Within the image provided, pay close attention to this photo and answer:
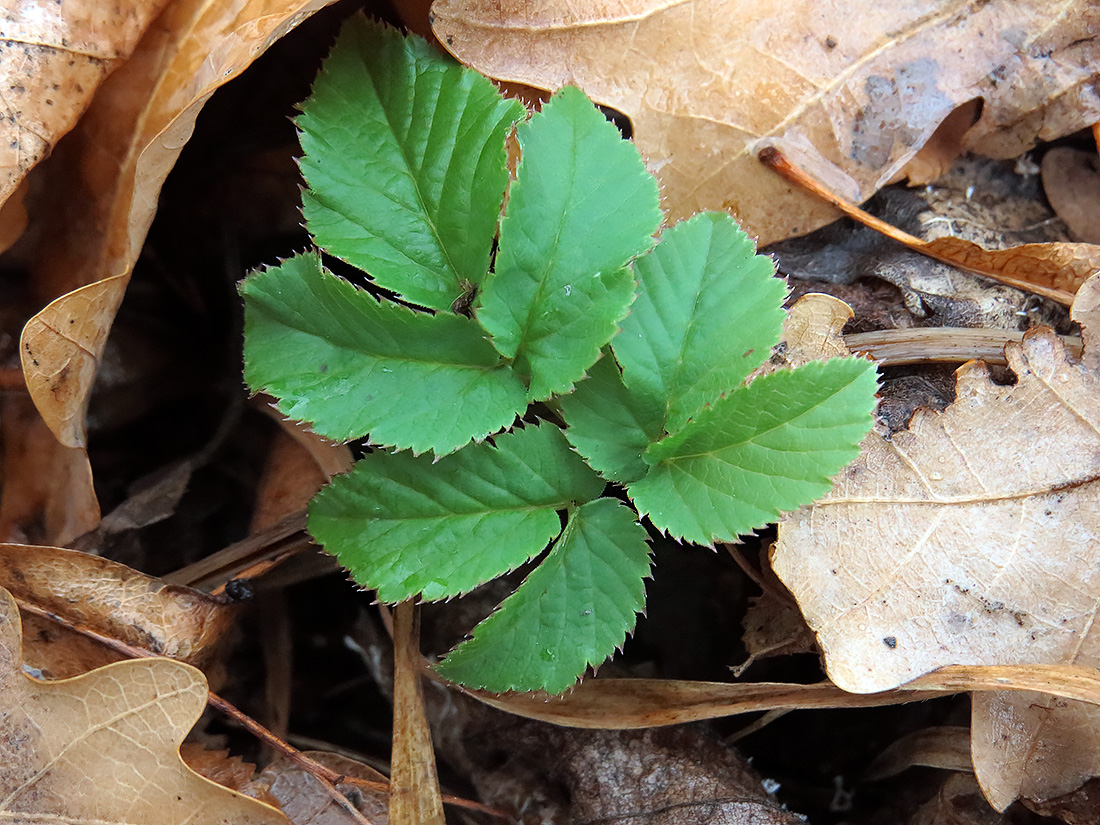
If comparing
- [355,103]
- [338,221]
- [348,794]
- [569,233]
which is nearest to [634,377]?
[569,233]

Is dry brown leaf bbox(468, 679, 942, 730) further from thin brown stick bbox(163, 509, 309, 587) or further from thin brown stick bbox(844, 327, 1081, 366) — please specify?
thin brown stick bbox(844, 327, 1081, 366)

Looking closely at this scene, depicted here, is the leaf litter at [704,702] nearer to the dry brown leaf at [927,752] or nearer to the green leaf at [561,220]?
the dry brown leaf at [927,752]

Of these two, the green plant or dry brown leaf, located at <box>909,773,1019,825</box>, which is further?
dry brown leaf, located at <box>909,773,1019,825</box>

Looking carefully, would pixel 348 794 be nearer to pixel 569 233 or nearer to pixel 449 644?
pixel 449 644

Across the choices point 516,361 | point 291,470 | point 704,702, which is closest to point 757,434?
point 516,361

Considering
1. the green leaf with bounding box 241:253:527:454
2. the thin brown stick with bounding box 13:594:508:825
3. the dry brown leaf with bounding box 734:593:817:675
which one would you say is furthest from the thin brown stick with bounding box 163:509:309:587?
the dry brown leaf with bounding box 734:593:817:675

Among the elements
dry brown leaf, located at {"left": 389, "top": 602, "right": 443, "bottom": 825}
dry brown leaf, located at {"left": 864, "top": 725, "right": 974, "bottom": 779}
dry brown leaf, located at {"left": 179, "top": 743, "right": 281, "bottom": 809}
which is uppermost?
dry brown leaf, located at {"left": 179, "top": 743, "right": 281, "bottom": 809}
